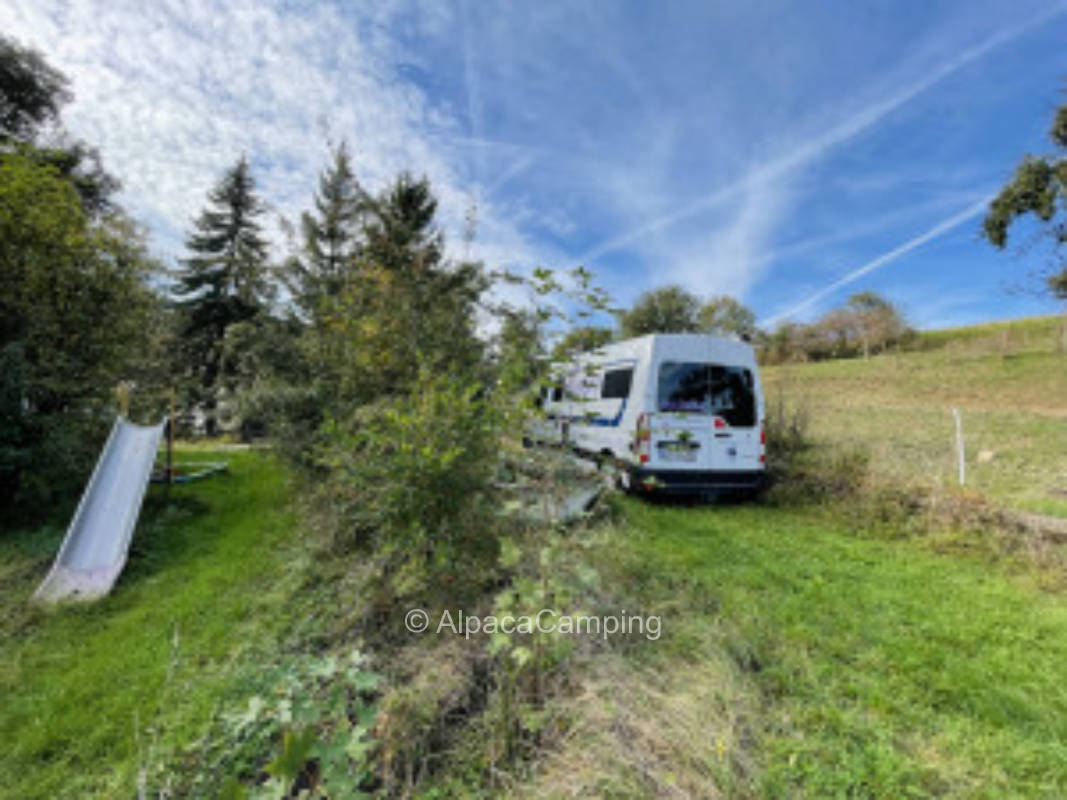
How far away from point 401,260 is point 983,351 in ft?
88.7

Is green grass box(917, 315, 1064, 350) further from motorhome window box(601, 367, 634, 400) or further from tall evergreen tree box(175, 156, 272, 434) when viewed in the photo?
tall evergreen tree box(175, 156, 272, 434)

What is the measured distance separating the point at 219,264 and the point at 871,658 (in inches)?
908

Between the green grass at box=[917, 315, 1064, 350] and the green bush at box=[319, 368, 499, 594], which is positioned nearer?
the green bush at box=[319, 368, 499, 594]

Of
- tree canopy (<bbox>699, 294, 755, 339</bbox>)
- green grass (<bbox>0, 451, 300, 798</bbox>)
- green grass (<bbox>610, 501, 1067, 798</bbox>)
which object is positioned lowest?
green grass (<bbox>0, 451, 300, 798</bbox>)

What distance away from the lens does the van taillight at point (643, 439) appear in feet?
16.6

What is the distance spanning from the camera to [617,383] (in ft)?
19.5

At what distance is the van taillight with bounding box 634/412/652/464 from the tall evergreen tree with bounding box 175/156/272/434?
17380mm

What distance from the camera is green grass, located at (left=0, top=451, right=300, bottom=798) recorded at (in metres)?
1.79

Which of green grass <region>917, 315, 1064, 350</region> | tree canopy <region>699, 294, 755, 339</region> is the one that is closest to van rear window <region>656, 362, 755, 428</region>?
green grass <region>917, 315, 1064, 350</region>

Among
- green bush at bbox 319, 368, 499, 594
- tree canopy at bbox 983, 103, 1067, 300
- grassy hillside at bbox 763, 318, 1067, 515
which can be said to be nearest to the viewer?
green bush at bbox 319, 368, 499, 594

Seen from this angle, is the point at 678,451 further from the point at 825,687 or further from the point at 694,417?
the point at 825,687

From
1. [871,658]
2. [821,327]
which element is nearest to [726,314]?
[821,327]

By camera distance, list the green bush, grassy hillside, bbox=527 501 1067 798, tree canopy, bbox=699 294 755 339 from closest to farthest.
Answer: grassy hillside, bbox=527 501 1067 798, the green bush, tree canopy, bbox=699 294 755 339

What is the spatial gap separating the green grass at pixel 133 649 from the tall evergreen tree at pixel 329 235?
2727 mm
